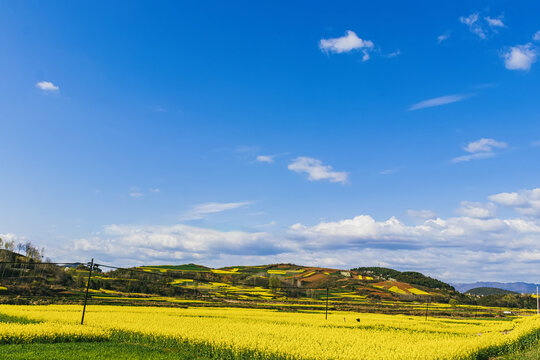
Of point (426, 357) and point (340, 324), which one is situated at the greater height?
point (426, 357)

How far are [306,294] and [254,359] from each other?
121855 millimetres

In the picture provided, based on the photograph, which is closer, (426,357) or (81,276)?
(426,357)

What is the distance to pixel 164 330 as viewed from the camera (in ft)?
98.7

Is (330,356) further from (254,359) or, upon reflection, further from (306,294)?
(306,294)

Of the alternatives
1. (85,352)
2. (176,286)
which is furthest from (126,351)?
(176,286)

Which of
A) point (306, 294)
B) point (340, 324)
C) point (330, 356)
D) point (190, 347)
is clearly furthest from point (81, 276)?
point (330, 356)

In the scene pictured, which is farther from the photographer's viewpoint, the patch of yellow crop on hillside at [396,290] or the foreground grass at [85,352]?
the patch of yellow crop on hillside at [396,290]

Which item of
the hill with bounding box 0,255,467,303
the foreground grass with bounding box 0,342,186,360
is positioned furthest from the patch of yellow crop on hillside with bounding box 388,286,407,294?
the foreground grass with bounding box 0,342,186,360

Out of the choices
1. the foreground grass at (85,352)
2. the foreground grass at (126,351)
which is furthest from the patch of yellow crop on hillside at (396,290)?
the foreground grass at (85,352)

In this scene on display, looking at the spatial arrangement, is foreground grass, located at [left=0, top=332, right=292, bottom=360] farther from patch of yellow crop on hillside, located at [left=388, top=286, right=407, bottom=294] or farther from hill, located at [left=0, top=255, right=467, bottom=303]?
patch of yellow crop on hillside, located at [left=388, top=286, right=407, bottom=294]

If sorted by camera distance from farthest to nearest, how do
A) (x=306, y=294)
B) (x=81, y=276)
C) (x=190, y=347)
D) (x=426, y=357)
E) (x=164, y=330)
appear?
(x=306, y=294), (x=81, y=276), (x=164, y=330), (x=190, y=347), (x=426, y=357)

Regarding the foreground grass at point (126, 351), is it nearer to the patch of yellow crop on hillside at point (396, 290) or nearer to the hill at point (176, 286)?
the hill at point (176, 286)

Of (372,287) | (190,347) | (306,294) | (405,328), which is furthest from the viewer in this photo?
(372,287)

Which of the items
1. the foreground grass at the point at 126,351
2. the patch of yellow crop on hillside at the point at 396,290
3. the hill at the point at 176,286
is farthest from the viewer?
the patch of yellow crop on hillside at the point at 396,290
